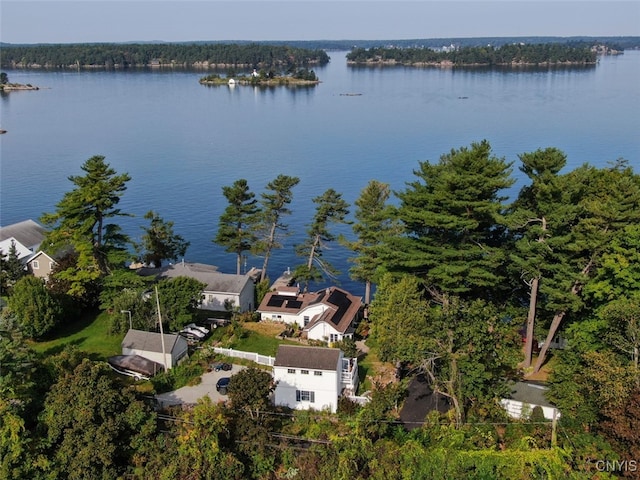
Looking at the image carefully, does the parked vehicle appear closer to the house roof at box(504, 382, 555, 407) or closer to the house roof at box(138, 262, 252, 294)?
the house roof at box(138, 262, 252, 294)

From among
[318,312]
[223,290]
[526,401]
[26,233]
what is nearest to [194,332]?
[223,290]

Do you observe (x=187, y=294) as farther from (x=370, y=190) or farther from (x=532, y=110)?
(x=532, y=110)

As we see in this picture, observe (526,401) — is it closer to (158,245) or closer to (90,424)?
(90,424)

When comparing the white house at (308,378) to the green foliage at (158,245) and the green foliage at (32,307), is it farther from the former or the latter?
the green foliage at (158,245)

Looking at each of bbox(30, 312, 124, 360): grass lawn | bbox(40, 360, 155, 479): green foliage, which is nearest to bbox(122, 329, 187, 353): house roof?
bbox(30, 312, 124, 360): grass lawn

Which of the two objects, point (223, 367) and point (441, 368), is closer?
point (441, 368)

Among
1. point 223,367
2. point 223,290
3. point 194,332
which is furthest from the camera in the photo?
point 223,290
